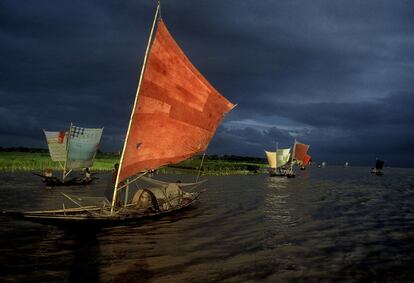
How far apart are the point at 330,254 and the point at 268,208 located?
1651 centimetres

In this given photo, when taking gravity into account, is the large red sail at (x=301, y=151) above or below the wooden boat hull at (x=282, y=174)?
above

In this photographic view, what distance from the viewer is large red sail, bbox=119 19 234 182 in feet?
61.0

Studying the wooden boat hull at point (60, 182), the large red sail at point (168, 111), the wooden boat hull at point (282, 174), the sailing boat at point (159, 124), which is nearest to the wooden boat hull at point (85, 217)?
the sailing boat at point (159, 124)

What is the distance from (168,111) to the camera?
20328mm

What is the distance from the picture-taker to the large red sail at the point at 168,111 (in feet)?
→ 61.0

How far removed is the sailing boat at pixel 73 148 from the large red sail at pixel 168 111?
2607cm

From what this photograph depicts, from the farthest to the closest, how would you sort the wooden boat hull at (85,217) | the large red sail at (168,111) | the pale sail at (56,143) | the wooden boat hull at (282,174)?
the wooden boat hull at (282,174) < the pale sail at (56,143) < the large red sail at (168,111) < the wooden boat hull at (85,217)

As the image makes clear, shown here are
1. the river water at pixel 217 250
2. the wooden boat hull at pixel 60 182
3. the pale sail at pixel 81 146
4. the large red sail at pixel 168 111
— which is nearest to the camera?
the river water at pixel 217 250

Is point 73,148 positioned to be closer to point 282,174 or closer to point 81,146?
point 81,146

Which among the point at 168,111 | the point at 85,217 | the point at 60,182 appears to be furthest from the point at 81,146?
the point at 85,217

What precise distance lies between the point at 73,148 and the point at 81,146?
1099mm

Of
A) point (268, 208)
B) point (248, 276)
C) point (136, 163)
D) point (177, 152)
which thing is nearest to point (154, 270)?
point (248, 276)

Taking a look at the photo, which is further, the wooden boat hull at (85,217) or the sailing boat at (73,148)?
the sailing boat at (73,148)

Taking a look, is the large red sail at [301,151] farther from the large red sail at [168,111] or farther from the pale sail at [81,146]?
the large red sail at [168,111]
